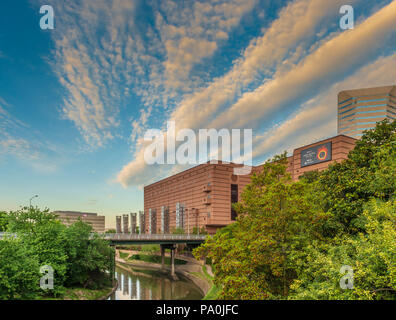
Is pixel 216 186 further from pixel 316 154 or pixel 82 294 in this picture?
pixel 82 294

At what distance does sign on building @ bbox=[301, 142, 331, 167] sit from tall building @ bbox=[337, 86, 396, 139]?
62.5m

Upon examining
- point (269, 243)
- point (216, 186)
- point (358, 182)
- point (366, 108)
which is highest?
point (366, 108)

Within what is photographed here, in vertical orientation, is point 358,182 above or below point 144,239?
above

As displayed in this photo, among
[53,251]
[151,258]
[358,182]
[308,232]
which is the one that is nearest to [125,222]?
[151,258]

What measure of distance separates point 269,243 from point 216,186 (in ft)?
282

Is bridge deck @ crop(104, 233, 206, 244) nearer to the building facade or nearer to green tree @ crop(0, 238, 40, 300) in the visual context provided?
the building facade

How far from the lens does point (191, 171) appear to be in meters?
116

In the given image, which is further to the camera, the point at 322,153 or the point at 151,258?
the point at 151,258

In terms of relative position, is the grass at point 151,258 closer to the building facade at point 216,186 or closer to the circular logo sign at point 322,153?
the building facade at point 216,186

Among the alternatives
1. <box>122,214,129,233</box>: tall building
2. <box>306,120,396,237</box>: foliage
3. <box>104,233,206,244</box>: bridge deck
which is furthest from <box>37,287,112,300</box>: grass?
<box>122,214,129,233</box>: tall building

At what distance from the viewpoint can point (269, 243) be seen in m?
16.5

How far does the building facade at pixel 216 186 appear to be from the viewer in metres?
82.8

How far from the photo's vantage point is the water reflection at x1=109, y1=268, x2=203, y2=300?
4438 cm
